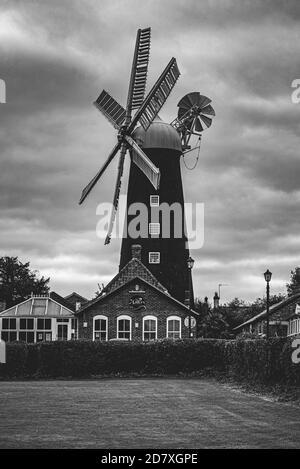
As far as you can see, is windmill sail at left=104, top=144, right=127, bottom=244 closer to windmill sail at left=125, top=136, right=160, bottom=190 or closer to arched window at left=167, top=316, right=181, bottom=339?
windmill sail at left=125, top=136, right=160, bottom=190

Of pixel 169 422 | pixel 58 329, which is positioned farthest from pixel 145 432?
pixel 58 329

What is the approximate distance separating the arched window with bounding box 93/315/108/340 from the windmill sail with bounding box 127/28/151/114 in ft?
46.4

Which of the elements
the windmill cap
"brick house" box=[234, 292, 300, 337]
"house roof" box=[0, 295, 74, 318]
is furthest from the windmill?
"brick house" box=[234, 292, 300, 337]

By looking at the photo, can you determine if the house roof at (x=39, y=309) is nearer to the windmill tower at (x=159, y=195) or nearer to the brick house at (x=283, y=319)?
the windmill tower at (x=159, y=195)

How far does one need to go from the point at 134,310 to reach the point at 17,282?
49.1 meters

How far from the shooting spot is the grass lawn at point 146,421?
16266 millimetres

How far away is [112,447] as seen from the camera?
1535 cm

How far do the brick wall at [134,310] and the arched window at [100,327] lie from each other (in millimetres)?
209

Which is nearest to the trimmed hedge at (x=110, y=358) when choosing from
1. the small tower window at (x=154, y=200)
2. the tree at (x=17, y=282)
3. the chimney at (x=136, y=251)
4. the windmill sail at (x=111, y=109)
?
the chimney at (x=136, y=251)

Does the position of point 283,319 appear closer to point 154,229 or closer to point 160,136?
point 154,229

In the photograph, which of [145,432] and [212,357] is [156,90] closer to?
[212,357]

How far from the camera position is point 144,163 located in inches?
2435

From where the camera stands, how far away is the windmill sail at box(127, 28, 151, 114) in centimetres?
6044
